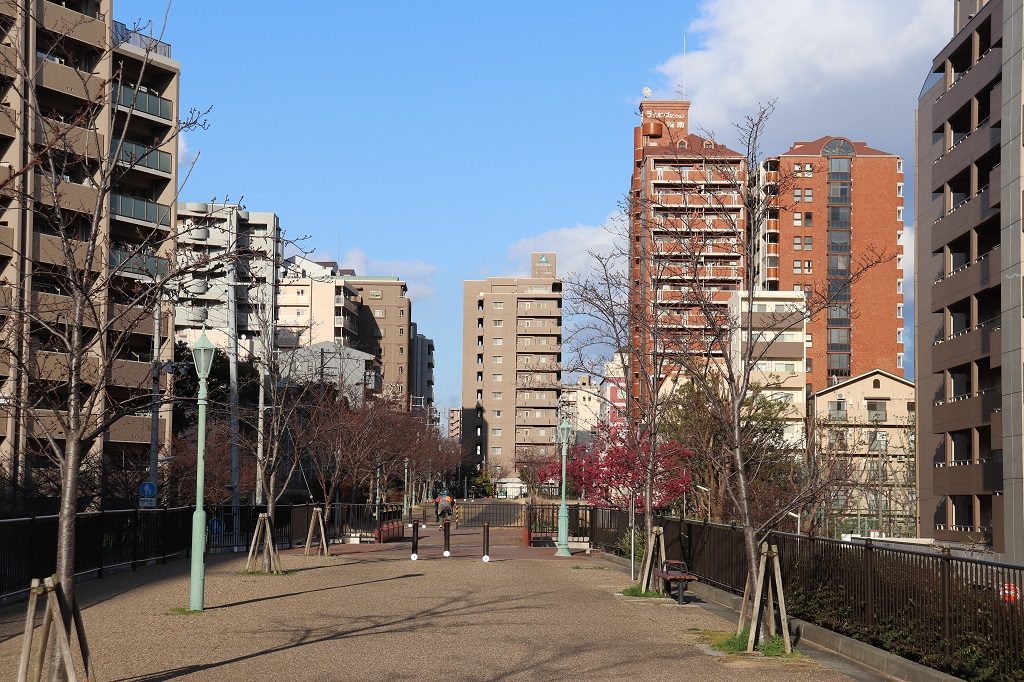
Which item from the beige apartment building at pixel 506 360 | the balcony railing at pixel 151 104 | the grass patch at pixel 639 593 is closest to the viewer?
the grass patch at pixel 639 593

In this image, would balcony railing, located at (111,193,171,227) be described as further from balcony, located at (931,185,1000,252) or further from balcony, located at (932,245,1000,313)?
balcony, located at (932,245,1000,313)

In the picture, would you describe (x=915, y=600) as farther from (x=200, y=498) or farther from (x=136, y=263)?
(x=200, y=498)

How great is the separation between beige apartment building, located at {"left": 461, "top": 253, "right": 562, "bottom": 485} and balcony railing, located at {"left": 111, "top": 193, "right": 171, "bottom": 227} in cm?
9243

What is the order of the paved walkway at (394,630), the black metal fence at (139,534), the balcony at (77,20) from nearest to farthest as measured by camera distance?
the paved walkway at (394,630) < the black metal fence at (139,534) < the balcony at (77,20)

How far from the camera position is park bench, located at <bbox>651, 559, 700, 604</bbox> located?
21.0 metres

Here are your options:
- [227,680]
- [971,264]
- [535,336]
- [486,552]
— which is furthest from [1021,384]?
[535,336]

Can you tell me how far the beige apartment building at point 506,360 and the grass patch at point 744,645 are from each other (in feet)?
435

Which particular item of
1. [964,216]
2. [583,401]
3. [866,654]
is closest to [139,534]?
[866,654]

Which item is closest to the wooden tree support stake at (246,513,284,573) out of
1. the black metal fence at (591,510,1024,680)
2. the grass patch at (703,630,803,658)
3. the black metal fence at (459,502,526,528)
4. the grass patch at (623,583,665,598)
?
the grass patch at (623,583,665,598)

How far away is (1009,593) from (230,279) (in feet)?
91.9

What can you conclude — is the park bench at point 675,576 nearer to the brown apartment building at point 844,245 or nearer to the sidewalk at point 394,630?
the sidewalk at point 394,630

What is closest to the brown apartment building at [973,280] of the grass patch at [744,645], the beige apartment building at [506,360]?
the grass patch at [744,645]

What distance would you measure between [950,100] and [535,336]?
328ft

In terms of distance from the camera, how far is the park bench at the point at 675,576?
21.0m
